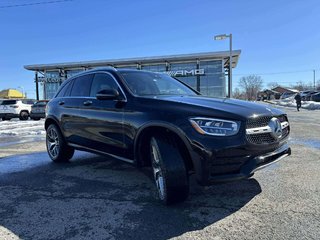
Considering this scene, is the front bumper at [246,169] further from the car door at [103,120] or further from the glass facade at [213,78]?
the glass facade at [213,78]

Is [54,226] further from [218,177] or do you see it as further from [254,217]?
[254,217]

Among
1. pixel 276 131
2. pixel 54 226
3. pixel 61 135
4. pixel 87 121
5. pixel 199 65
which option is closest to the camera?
pixel 54 226

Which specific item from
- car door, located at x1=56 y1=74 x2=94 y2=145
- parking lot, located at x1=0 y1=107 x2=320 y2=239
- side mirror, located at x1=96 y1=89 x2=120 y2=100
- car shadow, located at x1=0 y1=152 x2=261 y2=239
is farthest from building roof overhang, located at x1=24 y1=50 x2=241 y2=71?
side mirror, located at x1=96 y1=89 x2=120 y2=100

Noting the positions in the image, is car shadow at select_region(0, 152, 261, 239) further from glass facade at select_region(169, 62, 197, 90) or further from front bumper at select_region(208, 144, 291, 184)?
glass facade at select_region(169, 62, 197, 90)

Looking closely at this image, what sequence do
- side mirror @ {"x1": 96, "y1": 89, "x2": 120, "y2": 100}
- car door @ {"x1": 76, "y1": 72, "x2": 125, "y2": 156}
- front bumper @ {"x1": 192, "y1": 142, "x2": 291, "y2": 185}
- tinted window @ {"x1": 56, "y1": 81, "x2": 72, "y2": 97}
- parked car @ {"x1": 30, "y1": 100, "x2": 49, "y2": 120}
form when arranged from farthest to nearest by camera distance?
parked car @ {"x1": 30, "y1": 100, "x2": 49, "y2": 120}, tinted window @ {"x1": 56, "y1": 81, "x2": 72, "y2": 97}, car door @ {"x1": 76, "y1": 72, "x2": 125, "y2": 156}, side mirror @ {"x1": 96, "y1": 89, "x2": 120, "y2": 100}, front bumper @ {"x1": 192, "y1": 142, "x2": 291, "y2": 185}

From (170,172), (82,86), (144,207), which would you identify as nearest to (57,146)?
(82,86)

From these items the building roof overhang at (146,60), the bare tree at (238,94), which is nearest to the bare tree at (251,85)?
the bare tree at (238,94)

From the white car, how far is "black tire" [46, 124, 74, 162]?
712 inches

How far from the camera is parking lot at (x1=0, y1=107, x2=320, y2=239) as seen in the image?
3166 mm

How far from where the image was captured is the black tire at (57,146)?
643cm

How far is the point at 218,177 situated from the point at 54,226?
1.82 m

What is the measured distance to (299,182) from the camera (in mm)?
4684

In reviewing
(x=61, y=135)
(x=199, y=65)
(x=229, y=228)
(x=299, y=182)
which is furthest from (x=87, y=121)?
(x=199, y=65)

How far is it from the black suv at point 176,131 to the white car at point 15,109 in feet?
65.3
